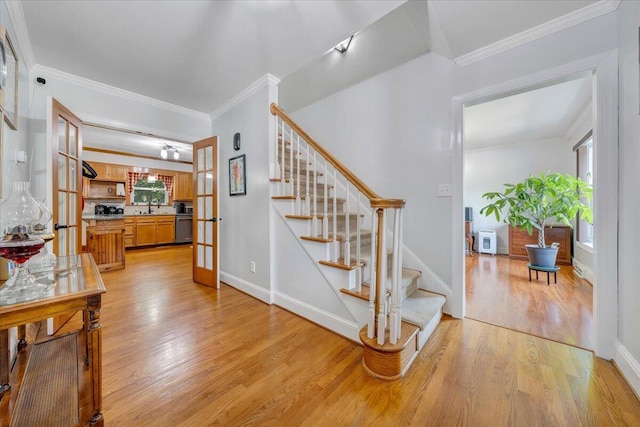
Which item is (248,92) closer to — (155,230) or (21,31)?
(21,31)

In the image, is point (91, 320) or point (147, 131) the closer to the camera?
point (91, 320)

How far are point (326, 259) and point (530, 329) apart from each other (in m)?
1.79

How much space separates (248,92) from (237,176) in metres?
0.99

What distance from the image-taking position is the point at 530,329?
78.5 inches

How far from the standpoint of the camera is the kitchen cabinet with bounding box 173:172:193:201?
6945mm

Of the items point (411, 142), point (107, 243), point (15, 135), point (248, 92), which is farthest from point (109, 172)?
point (411, 142)

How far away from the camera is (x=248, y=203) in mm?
2869

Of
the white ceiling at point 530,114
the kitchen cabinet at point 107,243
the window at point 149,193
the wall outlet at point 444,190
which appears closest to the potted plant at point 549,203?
Answer: the white ceiling at point 530,114

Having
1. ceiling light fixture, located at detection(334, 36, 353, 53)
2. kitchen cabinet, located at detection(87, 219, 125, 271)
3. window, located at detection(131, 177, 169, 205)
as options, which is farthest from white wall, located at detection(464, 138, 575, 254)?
window, located at detection(131, 177, 169, 205)

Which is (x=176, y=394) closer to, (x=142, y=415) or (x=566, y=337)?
(x=142, y=415)

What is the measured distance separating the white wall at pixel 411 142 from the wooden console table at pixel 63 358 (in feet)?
8.01

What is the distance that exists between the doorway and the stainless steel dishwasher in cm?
672

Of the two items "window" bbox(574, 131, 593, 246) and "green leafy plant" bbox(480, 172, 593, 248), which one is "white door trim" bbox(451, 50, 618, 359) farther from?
"window" bbox(574, 131, 593, 246)

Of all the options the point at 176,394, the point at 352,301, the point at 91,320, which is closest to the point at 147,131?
the point at 91,320
